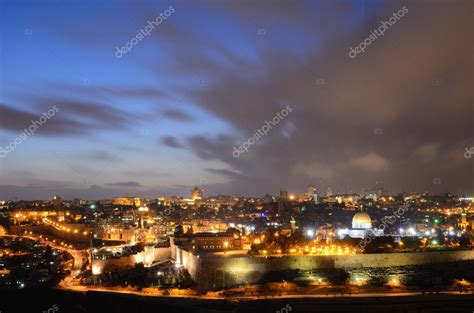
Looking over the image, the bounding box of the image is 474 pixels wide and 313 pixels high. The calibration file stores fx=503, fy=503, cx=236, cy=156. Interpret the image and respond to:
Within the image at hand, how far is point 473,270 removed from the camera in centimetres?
2386

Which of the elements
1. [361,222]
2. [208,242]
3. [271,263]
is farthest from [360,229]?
[271,263]

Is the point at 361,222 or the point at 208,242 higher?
the point at 361,222

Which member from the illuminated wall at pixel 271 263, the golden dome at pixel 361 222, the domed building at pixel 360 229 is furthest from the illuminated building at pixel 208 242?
the golden dome at pixel 361 222

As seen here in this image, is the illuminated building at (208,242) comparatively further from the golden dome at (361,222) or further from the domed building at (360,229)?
the golden dome at (361,222)

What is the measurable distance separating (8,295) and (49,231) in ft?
66.9

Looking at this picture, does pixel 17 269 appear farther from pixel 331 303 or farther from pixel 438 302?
pixel 438 302

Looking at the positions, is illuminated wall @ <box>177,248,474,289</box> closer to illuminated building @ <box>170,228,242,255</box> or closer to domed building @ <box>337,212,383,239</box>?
illuminated building @ <box>170,228,242,255</box>

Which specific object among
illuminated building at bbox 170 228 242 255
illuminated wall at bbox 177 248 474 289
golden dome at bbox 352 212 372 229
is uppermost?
golden dome at bbox 352 212 372 229

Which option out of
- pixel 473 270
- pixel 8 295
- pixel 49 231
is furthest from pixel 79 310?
pixel 49 231

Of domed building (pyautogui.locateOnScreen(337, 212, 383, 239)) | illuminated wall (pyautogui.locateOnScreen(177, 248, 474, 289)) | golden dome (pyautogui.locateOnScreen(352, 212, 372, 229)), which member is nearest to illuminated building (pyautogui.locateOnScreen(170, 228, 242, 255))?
illuminated wall (pyautogui.locateOnScreen(177, 248, 474, 289))

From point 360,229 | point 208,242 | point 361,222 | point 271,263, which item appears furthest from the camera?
point 361,222

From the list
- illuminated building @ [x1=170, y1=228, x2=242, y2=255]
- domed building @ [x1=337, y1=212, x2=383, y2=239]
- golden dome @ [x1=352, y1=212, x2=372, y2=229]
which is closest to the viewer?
illuminated building @ [x1=170, y1=228, x2=242, y2=255]

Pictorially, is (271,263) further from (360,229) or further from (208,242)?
(360,229)

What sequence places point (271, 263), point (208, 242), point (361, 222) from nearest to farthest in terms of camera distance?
point (271, 263)
point (208, 242)
point (361, 222)
